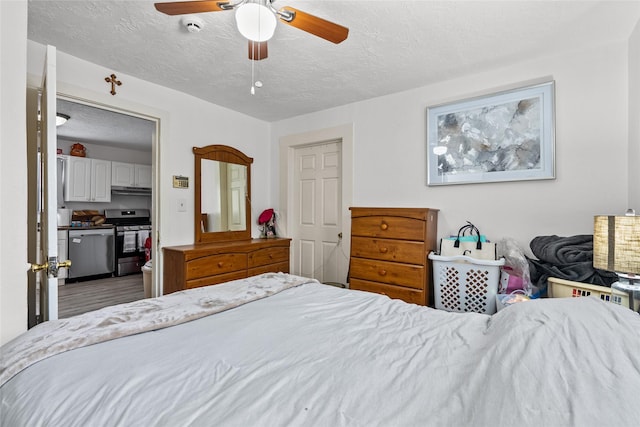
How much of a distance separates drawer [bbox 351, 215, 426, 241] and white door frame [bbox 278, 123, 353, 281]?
1.84 feet

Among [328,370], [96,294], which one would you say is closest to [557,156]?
[328,370]

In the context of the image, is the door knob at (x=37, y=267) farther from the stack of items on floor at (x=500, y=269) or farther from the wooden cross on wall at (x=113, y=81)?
the stack of items on floor at (x=500, y=269)

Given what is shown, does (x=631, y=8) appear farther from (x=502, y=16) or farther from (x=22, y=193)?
(x=22, y=193)

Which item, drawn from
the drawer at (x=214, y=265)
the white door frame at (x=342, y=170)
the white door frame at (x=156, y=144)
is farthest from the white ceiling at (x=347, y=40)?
the drawer at (x=214, y=265)

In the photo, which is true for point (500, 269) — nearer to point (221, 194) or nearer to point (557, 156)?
point (557, 156)

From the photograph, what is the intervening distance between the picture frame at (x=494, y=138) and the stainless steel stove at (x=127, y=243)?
5136 mm

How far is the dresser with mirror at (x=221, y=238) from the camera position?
2.77m

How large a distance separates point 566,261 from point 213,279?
9.40ft

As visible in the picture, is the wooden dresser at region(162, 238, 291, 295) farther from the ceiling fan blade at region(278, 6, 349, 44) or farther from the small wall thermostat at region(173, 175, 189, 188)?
the ceiling fan blade at region(278, 6, 349, 44)

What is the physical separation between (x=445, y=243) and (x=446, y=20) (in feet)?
5.42

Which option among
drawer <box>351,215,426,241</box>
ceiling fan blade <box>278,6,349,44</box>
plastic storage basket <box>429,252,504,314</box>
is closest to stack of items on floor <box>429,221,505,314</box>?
plastic storage basket <box>429,252,504,314</box>

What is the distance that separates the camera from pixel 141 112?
272 centimetres

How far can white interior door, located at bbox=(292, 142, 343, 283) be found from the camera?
363 cm

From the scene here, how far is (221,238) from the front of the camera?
11.3ft
